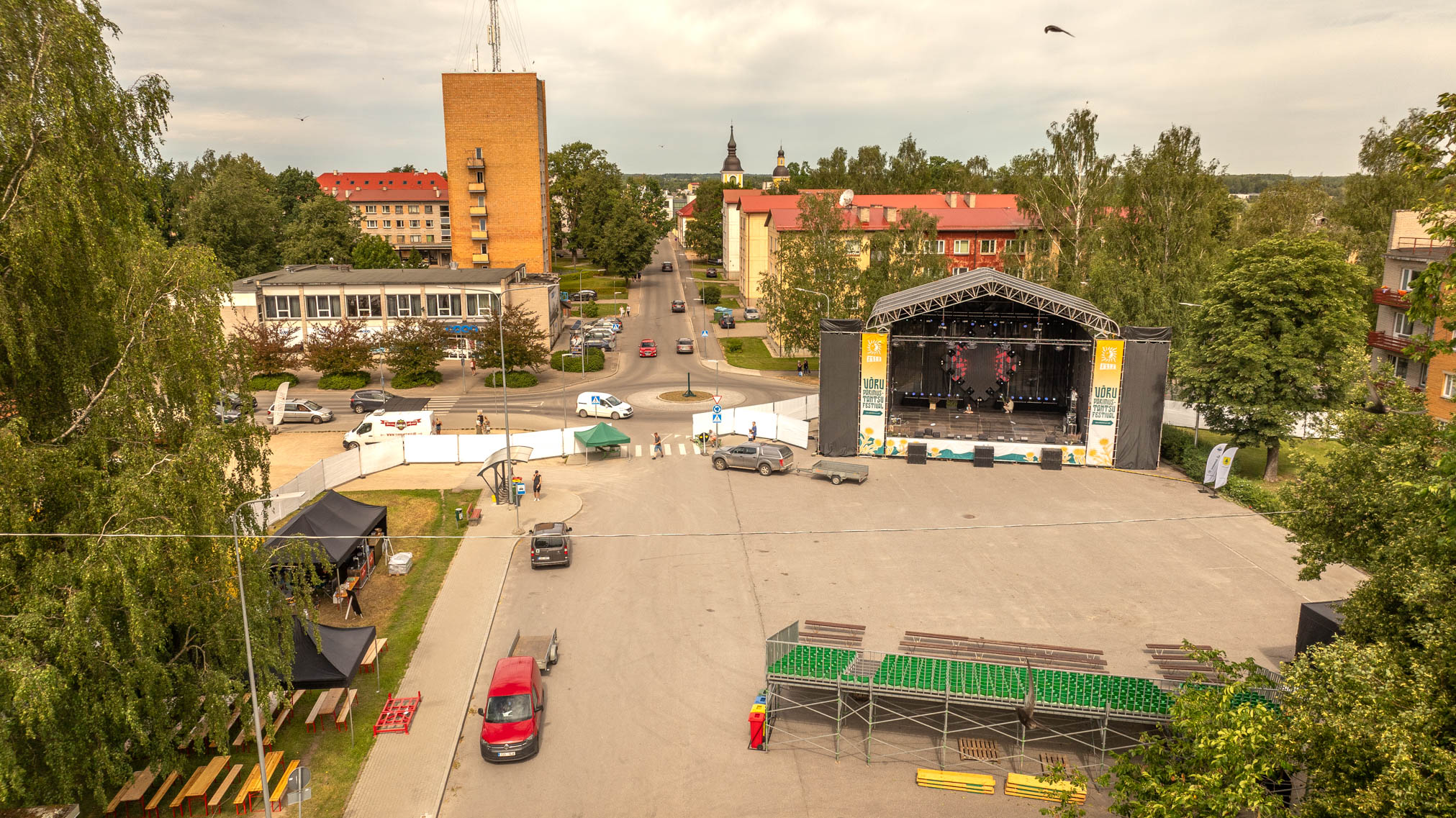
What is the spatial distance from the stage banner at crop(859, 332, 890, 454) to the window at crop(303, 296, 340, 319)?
34.3 meters

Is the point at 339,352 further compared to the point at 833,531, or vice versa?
the point at 339,352

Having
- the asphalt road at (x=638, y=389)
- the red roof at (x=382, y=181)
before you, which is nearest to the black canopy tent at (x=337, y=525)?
the asphalt road at (x=638, y=389)

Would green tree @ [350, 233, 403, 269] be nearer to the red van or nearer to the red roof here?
the red roof

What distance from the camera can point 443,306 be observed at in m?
53.1

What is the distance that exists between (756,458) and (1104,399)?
42.9 ft

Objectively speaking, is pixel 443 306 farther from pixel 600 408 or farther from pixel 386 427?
pixel 386 427

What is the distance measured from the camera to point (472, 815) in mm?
13820

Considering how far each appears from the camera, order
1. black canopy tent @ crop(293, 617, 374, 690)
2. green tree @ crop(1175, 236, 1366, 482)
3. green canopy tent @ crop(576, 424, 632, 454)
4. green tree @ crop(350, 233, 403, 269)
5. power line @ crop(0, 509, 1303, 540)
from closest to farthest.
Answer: black canopy tent @ crop(293, 617, 374, 690) < power line @ crop(0, 509, 1303, 540) < green tree @ crop(1175, 236, 1366, 482) < green canopy tent @ crop(576, 424, 632, 454) < green tree @ crop(350, 233, 403, 269)

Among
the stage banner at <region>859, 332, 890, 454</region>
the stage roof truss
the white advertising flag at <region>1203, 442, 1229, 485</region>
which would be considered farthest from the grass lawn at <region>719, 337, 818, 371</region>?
the white advertising flag at <region>1203, 442, 1229, 485</region>

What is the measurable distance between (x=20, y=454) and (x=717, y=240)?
10042cm

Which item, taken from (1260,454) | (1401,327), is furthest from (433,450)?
(1401,327)

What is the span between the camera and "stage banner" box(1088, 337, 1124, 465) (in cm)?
3186

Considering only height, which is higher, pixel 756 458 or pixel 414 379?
pixel 414 379

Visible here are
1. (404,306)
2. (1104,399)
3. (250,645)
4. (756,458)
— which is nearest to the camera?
(250,645)
